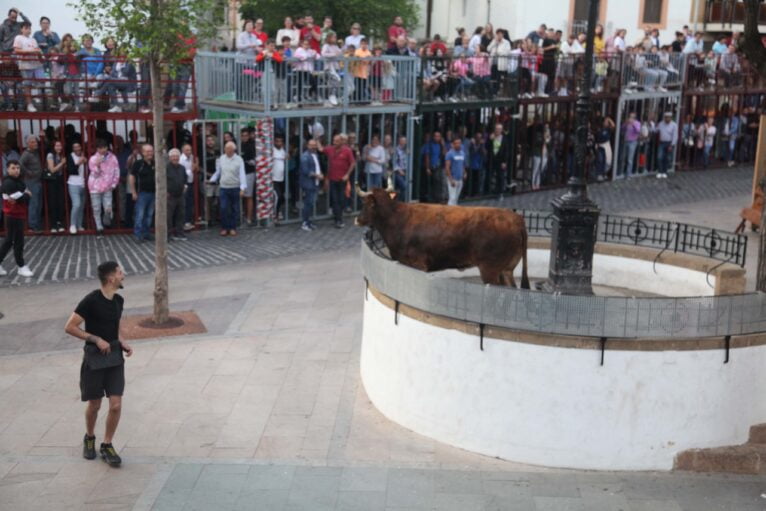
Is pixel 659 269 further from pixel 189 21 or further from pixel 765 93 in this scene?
pixel 765 93

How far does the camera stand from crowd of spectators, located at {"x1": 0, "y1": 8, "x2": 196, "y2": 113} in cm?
1964

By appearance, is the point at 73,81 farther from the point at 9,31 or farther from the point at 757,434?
the point at 757,434

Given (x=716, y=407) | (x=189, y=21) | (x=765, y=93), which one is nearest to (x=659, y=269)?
(x=716, y=407)

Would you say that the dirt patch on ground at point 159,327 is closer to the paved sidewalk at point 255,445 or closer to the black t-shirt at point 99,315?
the paved sidewalk at point 255,445

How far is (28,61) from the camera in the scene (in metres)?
19.9

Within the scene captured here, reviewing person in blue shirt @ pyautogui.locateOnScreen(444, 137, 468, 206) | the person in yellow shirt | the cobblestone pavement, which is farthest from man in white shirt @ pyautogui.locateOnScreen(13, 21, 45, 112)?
person in blue shirt @ pyautogui.locateOnScreen(444, 137, 468, 206)

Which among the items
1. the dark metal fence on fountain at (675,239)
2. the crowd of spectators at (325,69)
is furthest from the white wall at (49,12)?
the dark metal fence on fountain at (675,239)

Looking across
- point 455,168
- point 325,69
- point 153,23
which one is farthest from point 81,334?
point 455,168

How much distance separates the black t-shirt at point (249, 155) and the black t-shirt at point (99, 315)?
11225 millimetres

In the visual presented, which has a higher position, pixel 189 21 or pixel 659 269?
pixel 189 21

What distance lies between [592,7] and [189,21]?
18.3 feet

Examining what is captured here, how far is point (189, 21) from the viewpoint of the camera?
45.4 ft

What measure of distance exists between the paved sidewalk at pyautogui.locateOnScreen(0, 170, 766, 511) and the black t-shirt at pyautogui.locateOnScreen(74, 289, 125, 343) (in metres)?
1.25

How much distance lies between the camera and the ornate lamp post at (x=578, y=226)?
11133 mm
